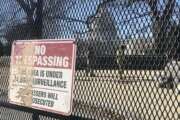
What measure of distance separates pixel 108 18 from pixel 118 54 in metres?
0.35

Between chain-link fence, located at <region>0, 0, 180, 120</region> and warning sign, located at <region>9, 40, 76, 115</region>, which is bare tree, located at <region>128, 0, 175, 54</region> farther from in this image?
warning sign, located at <region>9, 40, 76, 115</region>

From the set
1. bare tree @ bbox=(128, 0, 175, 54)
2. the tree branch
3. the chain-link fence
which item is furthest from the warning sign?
bare tree @ bbox=(128, 0, 175, 54)

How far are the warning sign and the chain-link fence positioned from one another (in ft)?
0.36

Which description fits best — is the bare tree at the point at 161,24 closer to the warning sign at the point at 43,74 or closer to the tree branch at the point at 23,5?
the warning sign at the point at 43,74

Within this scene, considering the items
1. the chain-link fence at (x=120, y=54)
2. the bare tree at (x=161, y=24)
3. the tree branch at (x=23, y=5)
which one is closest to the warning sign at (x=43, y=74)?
the chain-link fence at (x=120, y=54)

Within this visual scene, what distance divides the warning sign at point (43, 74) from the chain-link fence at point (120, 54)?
0.36 feet

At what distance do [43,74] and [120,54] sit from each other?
88cm

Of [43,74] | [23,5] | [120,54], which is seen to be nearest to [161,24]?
[120,54]

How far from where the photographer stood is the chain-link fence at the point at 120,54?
11.6ft

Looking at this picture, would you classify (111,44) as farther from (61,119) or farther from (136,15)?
(61,119)

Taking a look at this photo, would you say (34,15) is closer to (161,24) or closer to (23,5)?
(23,5)

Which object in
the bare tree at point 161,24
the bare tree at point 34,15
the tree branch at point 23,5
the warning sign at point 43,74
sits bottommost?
the warning sign at point 43,74

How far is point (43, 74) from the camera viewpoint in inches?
179

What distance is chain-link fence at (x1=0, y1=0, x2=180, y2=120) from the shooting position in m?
3.53
